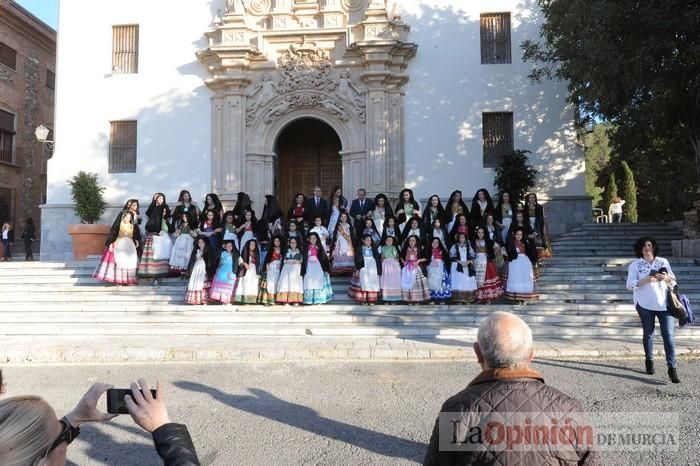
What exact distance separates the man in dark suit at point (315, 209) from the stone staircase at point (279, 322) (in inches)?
74.6

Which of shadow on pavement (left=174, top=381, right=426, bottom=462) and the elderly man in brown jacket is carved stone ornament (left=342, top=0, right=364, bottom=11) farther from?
the elderly man in brown jacket

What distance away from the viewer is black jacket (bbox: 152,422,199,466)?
5.21ft

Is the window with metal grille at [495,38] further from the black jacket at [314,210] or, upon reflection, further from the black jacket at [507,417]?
the black jacket at [507,417]

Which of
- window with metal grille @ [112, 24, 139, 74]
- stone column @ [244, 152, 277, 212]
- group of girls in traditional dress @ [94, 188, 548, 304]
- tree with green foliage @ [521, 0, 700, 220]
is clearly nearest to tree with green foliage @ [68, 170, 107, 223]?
window with metal grille @ [112, 24, 139, 74]

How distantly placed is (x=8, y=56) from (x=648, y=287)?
2657 centimetres

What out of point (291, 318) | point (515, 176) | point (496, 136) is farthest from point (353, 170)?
point (291, 318)

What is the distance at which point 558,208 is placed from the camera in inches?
565

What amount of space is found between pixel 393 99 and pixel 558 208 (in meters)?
5.91

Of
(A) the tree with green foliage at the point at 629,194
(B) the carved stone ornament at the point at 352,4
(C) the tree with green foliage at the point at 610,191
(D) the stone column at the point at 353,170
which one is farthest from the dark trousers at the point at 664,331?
(A) the tree with green foliage at the point at 629,194

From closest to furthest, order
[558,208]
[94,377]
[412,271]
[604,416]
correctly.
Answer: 1. [604,416]
2. [94,377]
3. [412,271]
4. [558,208]

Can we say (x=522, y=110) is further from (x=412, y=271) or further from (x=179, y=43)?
(x=179, y=43)

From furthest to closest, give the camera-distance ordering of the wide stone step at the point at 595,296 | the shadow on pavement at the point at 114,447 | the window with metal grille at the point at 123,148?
the window with metal grille at the point at 123,148
the wide stone step at the point at 595,296
the shadow on pavement at the point at 114,447

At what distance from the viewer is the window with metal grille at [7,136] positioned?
22.1 meters

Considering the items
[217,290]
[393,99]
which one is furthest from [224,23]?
[217,290]
